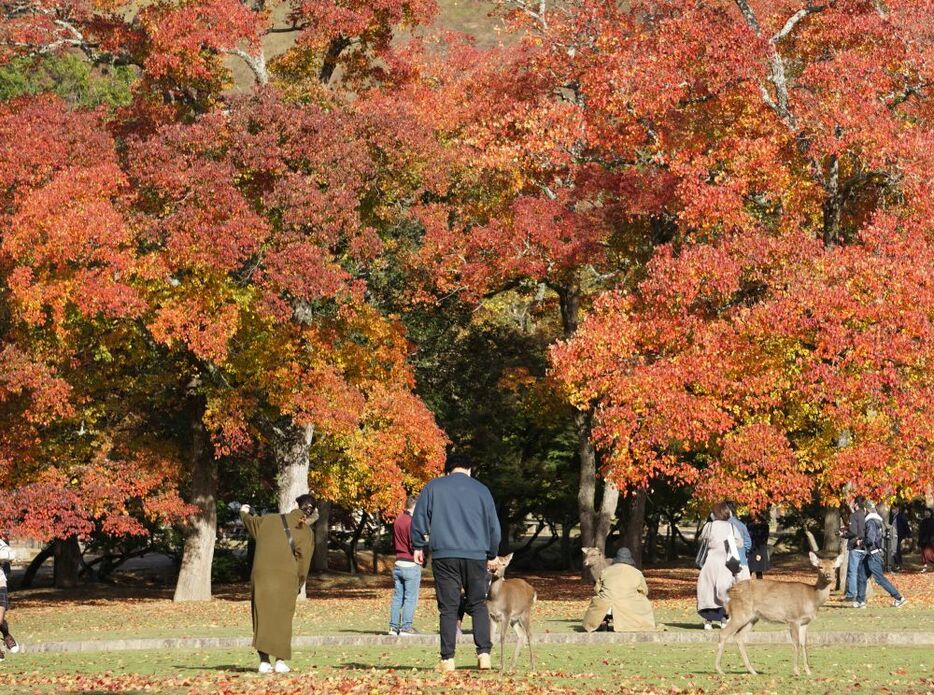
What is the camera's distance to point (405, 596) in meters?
18.6

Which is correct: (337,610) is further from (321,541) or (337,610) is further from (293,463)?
(321,541)

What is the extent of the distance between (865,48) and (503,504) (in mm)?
23719

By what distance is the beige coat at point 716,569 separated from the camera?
742 inches

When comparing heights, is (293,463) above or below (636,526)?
above

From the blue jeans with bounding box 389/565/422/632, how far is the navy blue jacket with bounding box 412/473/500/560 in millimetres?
6269

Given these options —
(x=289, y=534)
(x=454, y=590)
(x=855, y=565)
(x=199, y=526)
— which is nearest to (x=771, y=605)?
(x=454, y=590)

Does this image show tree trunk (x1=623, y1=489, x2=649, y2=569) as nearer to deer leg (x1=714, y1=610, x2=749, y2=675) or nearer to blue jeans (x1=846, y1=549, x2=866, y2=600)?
blue jeans (x1=846, y1=549, x2=866, y2=600)

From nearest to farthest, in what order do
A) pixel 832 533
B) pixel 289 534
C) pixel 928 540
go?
1. pixel 289 534
2. pixel 832 533
3. pixel 928 540

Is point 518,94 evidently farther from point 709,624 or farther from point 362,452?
point 709,624

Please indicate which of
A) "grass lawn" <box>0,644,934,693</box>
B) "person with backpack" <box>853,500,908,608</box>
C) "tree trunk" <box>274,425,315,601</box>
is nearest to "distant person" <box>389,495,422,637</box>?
"grass lawn" <box>0,644,934,693</box>

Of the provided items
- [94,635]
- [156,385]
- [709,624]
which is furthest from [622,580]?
[156,385]

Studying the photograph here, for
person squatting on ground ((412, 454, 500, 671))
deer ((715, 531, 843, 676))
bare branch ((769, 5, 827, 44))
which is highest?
bare branch ((769, 5, 827, 44))

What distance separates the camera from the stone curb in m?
16.5

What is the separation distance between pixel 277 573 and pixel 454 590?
7.12ft
